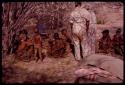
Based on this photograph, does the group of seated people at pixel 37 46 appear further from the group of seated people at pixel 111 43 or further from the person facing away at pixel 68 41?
the group of seated people at pixel 111 43

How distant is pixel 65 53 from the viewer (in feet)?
28.4

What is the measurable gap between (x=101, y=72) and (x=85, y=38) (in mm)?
1097

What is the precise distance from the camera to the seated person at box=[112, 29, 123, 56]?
8.27 m

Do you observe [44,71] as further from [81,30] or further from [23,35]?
[81,30]

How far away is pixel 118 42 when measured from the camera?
836cm

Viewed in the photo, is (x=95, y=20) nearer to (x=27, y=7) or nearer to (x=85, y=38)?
(x=85, y=38)

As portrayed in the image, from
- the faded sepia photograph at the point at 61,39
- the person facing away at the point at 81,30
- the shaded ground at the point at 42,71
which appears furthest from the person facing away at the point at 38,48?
the person facing away at the point at 81,30

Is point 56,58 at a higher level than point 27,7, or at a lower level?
lower

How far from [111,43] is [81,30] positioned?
0.87 meters

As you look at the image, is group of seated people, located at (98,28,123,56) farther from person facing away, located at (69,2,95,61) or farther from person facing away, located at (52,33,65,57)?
person facing away, located at (52,33,65,57)

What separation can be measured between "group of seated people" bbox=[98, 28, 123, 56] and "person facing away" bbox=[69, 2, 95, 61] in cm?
29

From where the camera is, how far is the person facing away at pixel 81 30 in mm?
8477

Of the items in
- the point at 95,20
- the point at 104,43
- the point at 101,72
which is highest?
the point at 95,20

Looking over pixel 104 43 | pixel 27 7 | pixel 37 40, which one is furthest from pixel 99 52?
pixel 27 7
